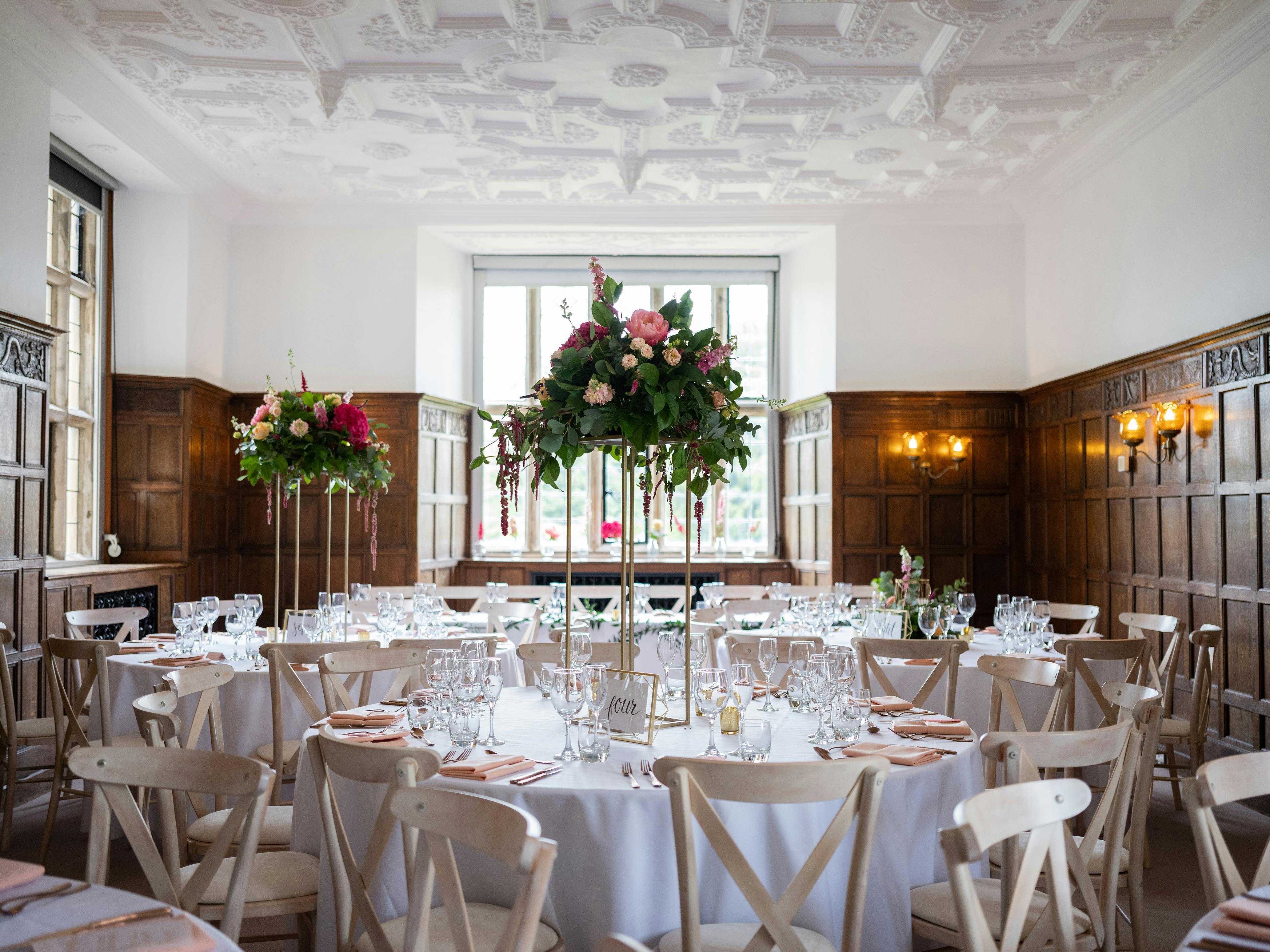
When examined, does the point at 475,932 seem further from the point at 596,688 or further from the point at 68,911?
the point at 68,911

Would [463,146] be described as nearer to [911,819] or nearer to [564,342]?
[564,342]

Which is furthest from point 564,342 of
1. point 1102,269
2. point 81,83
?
point 1102,269

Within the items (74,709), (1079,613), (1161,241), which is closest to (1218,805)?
(74,709)

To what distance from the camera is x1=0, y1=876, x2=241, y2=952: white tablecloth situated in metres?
→ 1.61

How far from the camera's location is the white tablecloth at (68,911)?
161 centimetres

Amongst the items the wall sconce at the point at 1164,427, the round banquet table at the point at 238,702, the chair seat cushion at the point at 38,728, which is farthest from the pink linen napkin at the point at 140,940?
the wall sconce at the point at 1164,427

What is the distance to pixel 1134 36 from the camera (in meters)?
6.60

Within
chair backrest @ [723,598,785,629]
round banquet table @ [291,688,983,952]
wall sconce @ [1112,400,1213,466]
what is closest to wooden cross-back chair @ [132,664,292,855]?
round banquet table @ [291,688,983,952]

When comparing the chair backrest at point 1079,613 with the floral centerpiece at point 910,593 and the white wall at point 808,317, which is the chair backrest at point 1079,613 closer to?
the floral centerpiece at point 910,593

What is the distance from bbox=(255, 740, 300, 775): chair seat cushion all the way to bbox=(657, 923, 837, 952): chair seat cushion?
2521 mm

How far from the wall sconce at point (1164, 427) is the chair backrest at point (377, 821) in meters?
6.17

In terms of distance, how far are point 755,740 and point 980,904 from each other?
0.70 m

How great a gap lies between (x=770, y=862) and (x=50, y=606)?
633 centimetres

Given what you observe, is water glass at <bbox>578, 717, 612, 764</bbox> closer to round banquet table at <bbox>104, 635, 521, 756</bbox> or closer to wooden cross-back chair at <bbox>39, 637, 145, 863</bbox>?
round banquet table at <bbox>104, 635, 521, 756</bbox>
